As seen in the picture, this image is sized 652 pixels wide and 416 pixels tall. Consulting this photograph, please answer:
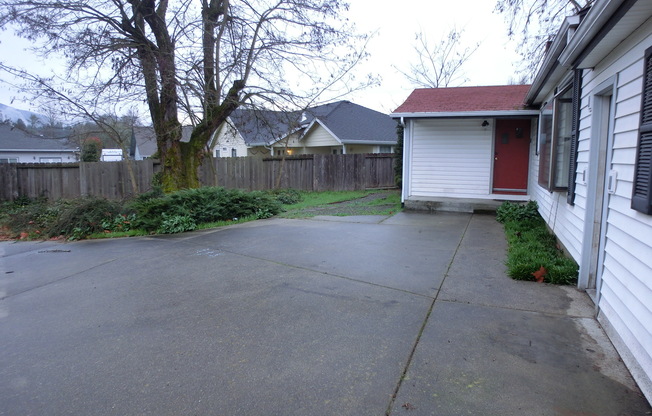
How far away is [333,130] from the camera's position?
22.3 metres

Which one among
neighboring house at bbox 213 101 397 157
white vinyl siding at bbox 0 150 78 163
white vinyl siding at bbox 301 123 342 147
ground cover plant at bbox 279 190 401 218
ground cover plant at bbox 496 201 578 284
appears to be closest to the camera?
ground cover plant at bbox 496 201 578 284

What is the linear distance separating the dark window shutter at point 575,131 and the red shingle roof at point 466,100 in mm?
4479

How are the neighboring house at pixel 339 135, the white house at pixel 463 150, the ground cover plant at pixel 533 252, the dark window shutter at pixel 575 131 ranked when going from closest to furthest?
the ground cover plant at pixel 533 252
the dark window shutter at pixel 575 131
the white house at pixel 463 150
the neighboring house at pixel 339 135

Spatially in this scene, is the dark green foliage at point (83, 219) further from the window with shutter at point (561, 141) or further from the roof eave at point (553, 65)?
the roof eave at point (553, 65)

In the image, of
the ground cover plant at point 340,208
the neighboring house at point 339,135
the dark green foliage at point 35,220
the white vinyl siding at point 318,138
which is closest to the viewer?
the dark green foliage at point 35,220

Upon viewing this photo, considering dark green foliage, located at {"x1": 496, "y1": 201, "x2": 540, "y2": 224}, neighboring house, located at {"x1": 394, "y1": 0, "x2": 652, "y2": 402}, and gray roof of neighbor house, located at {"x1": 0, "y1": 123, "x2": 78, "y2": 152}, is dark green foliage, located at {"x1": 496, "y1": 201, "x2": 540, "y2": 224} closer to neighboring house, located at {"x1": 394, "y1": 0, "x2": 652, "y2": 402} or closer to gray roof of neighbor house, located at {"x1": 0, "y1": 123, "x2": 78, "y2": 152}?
neighboring house, located at {"x1": 394, "y1": 0, "x2": 652, "y2": 402}

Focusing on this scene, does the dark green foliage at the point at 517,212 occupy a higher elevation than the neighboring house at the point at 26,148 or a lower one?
lower

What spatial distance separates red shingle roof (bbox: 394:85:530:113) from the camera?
9492 mm

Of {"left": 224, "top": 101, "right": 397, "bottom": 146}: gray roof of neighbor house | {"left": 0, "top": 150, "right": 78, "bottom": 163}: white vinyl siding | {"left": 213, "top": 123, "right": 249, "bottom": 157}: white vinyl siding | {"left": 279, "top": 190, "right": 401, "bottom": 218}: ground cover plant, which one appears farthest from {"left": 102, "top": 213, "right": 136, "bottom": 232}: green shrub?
{"left": 0, "top": 150, "right": 78, "bottom": 163}: white vinyl siding

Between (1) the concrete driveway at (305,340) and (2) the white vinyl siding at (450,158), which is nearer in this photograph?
(1) the concrete driveway at (305,340)

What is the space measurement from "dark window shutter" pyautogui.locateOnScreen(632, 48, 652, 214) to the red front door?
7.60 m

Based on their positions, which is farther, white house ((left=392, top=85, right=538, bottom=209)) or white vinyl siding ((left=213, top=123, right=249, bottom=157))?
white vinyl siding ((left=213, top=123, right=249, bottom=157))

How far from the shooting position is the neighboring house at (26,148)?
28.7 meters

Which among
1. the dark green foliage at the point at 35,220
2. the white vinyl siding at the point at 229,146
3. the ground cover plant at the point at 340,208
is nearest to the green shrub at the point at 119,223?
the dark green foliage at the point at 35,220
